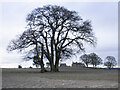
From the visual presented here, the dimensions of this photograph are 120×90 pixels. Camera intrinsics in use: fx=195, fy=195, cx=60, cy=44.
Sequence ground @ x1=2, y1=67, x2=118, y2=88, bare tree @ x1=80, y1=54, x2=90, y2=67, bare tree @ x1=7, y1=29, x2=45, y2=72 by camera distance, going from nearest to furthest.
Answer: ground @ x1=2, y1=67, x2=118, y2=88 → bare tree @ x1=7, y1=29, x2=45, y2=72 → bare tree @ x1=80, y1=54, x2=90, y2=67

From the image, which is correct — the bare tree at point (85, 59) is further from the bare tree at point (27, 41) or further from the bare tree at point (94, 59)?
the bare tree at point (27, 41)

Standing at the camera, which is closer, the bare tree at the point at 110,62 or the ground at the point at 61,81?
the ground at the point at 61,81

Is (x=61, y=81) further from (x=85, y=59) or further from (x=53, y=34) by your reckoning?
(x=85, y=59)

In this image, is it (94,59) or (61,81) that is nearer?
(61,81)

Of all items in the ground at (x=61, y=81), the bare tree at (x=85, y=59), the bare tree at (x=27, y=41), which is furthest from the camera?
the bare tree at (x=85, y=59)

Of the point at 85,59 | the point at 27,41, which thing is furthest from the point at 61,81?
the point at 85,59

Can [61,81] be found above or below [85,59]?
below

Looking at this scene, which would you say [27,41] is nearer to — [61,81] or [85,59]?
[61,81]

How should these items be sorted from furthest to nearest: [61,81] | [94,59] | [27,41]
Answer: [94,59], [27,41], [61,81]

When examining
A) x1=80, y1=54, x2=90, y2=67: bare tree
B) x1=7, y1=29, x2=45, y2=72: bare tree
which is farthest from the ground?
x1=80, y1=54, x2=90, y2=67: bare tree

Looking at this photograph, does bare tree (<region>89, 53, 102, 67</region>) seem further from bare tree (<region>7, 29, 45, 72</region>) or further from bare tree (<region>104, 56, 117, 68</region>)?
bare tree (<region>7, 29, 45, 72</region>)

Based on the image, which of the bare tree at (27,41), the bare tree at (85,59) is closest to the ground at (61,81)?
the bare tree at (27,41)

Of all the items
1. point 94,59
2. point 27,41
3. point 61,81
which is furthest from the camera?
point 94,59

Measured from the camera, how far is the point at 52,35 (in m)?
38.4
